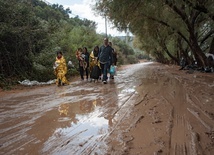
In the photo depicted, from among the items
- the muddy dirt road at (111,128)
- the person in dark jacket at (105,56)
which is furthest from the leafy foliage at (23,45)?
the muddy dirt road at (111,128)

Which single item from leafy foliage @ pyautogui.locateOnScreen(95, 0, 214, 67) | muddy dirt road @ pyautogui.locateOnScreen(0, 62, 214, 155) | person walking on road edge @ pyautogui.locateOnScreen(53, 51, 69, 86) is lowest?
muddy dirt road @ pyautogui.locateOnScreen(0, 62, 214, 155)

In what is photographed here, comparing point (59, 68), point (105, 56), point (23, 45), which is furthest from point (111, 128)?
point (23, 45)

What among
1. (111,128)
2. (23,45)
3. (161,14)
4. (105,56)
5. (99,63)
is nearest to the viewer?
(111,128)

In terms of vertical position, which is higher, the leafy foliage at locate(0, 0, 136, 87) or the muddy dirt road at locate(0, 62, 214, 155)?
the leafy foliage at locate(0, 0, 136, 87)

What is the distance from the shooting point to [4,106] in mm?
6707

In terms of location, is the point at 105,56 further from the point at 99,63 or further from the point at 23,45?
the point at 23,45

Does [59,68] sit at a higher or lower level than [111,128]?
higher

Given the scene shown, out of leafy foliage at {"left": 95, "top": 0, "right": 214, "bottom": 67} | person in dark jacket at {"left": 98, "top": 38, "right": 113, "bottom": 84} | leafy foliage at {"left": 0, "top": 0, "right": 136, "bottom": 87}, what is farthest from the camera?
leafy foliage at {"left": 95, "top": 0, "right": 214, "bottom": 67}

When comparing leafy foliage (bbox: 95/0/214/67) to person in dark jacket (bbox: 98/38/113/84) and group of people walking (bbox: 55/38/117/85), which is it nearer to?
person in dark jacket (bbox: 98/38/113/84)

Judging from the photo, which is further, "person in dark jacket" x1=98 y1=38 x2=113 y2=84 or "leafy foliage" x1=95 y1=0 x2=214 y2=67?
"leafy foliage" x1=95 y1=0 x2=214 y2=67

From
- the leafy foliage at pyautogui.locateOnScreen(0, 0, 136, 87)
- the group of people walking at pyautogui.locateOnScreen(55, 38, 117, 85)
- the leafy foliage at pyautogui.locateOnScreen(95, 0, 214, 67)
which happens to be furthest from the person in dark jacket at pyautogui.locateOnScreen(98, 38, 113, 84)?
the leafy foliage at pyautogui.locateOnScreen(0, 0, 136, 87)

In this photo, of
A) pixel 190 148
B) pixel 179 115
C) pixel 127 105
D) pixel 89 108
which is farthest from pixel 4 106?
pixel 190 148

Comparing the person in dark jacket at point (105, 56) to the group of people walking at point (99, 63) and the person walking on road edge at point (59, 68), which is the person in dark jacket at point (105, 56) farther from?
the person walking on road edge at point (59, 68)

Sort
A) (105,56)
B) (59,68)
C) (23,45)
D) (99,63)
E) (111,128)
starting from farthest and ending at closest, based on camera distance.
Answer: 1. (23,45)
2. (99,63)
3. (59,68)
4. (105,56)
5. (111,128)
